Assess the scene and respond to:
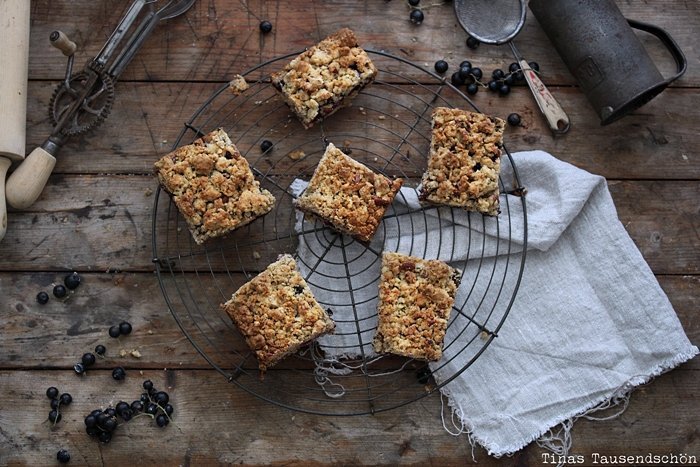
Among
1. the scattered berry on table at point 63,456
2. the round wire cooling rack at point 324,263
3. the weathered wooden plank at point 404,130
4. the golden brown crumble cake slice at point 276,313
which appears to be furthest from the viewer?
the weathered wooden plank at point 404,130

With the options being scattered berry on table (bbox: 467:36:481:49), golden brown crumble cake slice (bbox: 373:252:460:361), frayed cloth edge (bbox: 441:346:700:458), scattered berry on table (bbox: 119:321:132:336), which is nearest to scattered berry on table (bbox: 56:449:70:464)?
scattered berry on table (bbox: 119:321:132:336)

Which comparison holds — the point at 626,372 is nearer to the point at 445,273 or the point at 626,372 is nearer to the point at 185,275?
the point at 445,273

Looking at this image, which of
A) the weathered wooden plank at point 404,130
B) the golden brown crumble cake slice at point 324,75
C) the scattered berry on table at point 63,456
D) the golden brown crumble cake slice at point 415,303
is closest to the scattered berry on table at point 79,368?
the scattered berry on table at point 63,456

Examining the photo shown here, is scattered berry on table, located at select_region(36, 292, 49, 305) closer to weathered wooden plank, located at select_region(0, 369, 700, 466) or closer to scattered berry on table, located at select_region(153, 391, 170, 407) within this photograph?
weathered wooden plank, located at select_region(0, 369, 700, 466)

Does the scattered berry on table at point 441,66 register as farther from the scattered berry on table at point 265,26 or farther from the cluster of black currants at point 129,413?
the cluster of black currants at point 129,413

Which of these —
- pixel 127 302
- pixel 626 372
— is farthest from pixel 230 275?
pixel 626 372

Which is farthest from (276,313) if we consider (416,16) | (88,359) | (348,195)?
(416,16)
